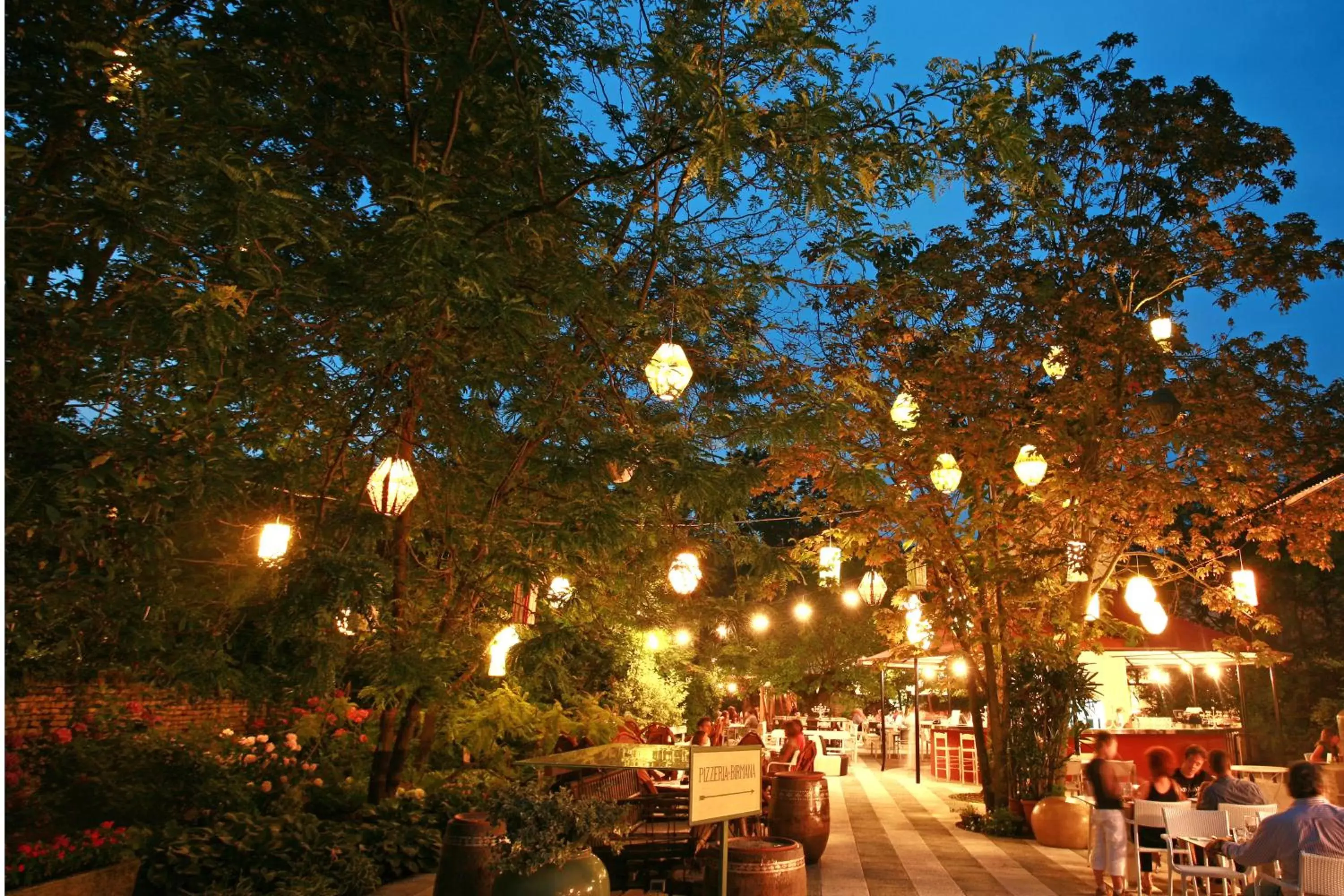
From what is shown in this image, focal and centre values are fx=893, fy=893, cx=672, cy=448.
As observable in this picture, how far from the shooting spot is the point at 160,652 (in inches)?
219

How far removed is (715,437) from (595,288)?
62.9 inches

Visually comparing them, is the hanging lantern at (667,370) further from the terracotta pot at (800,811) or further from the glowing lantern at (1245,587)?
the glowing lantern at (1245,587)

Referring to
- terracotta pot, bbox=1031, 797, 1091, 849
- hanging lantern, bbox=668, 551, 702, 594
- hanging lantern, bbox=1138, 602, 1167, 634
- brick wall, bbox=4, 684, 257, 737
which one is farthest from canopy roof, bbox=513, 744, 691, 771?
hanging lantern, bbox=1138, 602, 1167, 634

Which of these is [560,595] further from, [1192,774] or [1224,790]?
[1192,774]

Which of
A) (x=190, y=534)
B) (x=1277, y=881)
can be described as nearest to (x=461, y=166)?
(x=190, y=534)

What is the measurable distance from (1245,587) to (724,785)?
939 cm

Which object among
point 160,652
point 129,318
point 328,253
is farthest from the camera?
point 160,652

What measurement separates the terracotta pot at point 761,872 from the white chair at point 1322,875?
2.57m

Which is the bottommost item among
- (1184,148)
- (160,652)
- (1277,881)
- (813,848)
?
(813,848)

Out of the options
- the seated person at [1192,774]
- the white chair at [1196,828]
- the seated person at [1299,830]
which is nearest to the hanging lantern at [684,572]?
the white chair at [1196,828]

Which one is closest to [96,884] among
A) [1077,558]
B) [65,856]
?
[65,856]

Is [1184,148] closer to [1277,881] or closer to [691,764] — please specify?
[1277,881]

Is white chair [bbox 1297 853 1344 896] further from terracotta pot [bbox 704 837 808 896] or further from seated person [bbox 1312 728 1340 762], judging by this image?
seated person [bbox 1312 728 1340 762]

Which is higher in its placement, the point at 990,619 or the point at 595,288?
the point at 595,288
